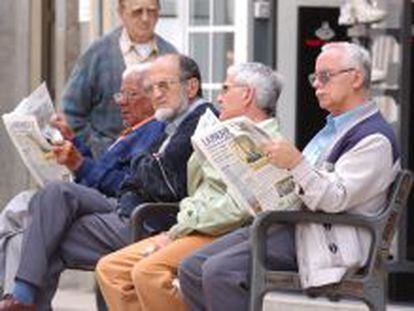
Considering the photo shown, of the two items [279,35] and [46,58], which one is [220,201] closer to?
[279,35]

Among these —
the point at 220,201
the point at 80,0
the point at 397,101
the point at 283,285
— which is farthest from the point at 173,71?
the point at 80,0

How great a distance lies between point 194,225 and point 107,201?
82 centimetres

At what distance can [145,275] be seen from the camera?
7453 mm

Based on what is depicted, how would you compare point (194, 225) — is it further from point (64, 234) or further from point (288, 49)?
point (288, 49)

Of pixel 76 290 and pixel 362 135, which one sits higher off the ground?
pixel 362 135

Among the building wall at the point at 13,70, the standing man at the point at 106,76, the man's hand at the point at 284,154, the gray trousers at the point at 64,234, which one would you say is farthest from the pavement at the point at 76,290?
the man's hand at the point at 284,154

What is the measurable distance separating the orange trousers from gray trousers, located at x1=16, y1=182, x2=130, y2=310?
0.37 m

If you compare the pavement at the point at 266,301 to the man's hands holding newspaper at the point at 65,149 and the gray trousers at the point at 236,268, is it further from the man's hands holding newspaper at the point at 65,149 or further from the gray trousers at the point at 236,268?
the gray trousers at the point at 236,268

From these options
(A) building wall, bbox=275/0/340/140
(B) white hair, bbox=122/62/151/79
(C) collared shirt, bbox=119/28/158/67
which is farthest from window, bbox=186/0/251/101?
(B) white hair, bbox=122/62/151/79

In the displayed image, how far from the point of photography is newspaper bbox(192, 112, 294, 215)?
6.88 meters

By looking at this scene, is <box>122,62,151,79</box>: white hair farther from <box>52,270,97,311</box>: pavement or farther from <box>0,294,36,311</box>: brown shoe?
<box>52,270,97,311</box>: pavement

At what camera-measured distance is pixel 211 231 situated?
24.4 ft

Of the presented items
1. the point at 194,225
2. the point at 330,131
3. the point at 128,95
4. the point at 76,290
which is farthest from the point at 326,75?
the point at 76,290

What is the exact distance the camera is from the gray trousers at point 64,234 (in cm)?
796
